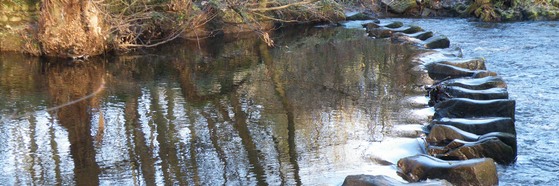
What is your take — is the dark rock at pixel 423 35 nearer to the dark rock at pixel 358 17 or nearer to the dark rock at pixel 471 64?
the dark rock at pixel 471 64

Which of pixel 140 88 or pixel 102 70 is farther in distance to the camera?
pixel 102 70

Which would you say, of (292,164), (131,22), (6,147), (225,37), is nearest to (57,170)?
(6,147)

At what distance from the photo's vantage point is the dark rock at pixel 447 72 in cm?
1103

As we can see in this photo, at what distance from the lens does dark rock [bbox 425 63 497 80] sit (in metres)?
11.0

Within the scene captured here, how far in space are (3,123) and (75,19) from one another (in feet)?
19.4

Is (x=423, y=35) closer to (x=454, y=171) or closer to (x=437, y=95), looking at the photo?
(x=437, y=95)

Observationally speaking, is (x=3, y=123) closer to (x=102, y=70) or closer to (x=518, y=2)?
(x=102, y=70)

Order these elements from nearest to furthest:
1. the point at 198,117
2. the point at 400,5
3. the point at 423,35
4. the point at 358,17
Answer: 1. the point at 198,117
2. the point at 423,35
3. the point at 358,17
4. the point at 400,5

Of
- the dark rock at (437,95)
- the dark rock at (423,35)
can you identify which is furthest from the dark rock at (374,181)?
the dark rock at (423,35)

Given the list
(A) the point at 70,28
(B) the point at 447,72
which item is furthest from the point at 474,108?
(A) the point at 70,28

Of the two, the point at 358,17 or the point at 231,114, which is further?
the point at 358,17

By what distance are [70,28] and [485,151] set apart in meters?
9.52

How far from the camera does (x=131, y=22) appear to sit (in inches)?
624

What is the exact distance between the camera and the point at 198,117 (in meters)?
8.67
